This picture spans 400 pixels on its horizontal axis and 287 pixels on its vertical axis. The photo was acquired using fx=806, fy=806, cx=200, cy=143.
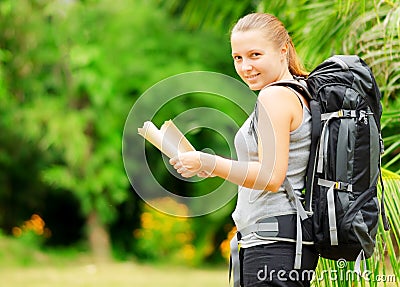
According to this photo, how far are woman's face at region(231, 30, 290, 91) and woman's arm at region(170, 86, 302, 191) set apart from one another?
13 cm

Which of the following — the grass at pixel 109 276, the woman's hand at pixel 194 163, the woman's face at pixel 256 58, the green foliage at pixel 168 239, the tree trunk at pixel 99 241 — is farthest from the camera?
the green foliage at pixel 168 239

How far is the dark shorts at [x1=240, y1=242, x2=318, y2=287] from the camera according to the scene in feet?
6.59

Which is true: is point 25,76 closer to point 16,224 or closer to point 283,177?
point 16,224

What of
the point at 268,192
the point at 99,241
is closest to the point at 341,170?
the point at 268,192

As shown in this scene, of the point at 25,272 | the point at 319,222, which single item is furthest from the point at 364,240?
the point at 25,272

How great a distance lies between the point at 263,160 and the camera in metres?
1.97

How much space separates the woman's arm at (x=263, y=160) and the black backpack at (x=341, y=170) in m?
0.10

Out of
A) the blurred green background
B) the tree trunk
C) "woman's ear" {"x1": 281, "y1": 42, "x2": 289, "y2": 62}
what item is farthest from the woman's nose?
the tree trunk

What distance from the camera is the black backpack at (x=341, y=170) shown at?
202 cm

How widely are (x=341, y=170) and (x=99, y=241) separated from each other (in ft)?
26.6

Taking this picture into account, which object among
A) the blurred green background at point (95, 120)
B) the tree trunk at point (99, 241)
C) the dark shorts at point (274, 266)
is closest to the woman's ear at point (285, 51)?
the dark shorts at point (274, 266)

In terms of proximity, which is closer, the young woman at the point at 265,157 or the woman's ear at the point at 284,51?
the young woman at the point at 265,157

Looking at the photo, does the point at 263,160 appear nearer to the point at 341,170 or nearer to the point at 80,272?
the point at 341,170

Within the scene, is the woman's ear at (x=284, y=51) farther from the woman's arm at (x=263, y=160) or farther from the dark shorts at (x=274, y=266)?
the dark shorts at (x=274, y=266)
